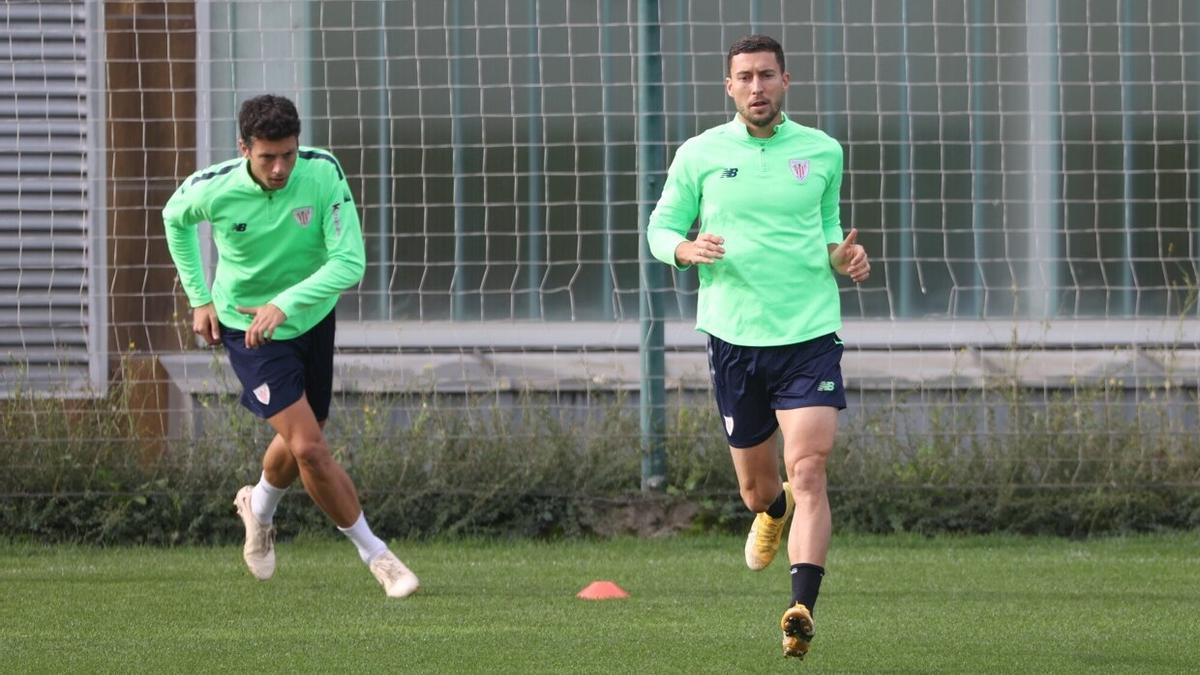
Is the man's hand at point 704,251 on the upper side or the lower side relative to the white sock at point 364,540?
upper

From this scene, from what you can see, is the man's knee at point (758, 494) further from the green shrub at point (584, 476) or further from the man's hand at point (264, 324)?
the green shrub at point (584, 476)

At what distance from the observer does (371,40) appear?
10062mm

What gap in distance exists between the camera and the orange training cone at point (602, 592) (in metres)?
7.45

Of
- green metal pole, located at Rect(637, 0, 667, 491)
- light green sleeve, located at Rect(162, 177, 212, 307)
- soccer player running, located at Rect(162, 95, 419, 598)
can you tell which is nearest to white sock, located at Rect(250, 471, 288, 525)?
soccer player running, located at Rect(162, 95, 419, 598)

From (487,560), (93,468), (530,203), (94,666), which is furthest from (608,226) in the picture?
(94,666)

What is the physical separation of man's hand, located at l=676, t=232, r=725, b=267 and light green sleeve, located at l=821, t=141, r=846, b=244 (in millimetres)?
536

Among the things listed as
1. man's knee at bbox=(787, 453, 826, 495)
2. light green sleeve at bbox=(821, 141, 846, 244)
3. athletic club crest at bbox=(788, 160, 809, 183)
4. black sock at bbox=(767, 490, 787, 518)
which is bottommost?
black sock at bbox=(767, 490, 787, 518)

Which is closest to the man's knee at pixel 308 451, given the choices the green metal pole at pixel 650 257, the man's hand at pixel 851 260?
the man's hand at pixel 851 260

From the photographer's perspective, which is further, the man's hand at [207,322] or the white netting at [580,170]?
the white netting at [580,170]

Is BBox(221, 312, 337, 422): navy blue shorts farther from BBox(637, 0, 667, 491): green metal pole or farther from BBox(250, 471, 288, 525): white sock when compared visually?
BBox(637, 0, 667, 491): green metal pole

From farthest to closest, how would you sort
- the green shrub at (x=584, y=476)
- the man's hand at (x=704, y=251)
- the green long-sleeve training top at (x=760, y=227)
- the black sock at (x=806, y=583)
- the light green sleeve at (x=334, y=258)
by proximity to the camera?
the green shrub at (x=584, y=476), the light green sleeve at (x=334, y=258), the green long-sleeve training top at (x=760, y=227), the man's hand at (x=704, y=251), the black sock at (x=806, y=583)

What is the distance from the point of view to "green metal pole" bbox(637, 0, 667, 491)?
9477 mm

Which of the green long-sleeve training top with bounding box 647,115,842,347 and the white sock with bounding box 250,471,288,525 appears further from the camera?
the white sock with bounding box 250,471,288,525

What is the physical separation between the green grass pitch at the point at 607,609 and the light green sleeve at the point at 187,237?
124 centimetres
